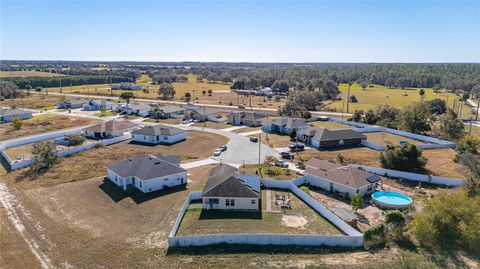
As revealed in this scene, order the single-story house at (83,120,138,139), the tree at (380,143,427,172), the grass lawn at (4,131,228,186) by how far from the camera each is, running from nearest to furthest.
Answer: the grass lawn at (4,131,228,186), the tree at (380,143,427,172), the single-story house at (83,120,138,139)

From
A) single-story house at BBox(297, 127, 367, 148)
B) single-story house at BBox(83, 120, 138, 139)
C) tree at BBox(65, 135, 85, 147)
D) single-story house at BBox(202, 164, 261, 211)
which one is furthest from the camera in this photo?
single-story house at BBox(83, 120, 138, 139)

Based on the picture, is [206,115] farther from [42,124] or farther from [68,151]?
[68,151]

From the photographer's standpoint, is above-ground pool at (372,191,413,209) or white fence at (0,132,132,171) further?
white fence at (0,132,132,171)

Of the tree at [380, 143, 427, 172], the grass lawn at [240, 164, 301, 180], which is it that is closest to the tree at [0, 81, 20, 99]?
the grass lawn at [240, 164, 301, 180]

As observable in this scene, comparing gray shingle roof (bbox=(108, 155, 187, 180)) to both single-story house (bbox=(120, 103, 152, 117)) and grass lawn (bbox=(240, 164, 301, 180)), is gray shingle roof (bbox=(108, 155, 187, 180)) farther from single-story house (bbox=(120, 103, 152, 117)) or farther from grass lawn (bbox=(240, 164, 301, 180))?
single-story house (bbox=(120, 103, 152, 117))

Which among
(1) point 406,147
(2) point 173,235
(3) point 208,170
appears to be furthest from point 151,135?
(1) point 406,147

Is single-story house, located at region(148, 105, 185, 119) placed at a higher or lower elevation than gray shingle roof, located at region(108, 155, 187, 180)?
higher

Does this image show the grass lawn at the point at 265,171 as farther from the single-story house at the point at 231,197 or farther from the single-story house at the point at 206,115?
the single-story house at the point at 206,115

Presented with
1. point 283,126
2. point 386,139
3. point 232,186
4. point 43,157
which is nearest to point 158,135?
point 43,157
